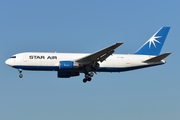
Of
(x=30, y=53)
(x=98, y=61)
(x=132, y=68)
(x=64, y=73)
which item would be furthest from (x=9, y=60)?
(x=132, y=68)

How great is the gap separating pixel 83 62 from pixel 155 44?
12350mm

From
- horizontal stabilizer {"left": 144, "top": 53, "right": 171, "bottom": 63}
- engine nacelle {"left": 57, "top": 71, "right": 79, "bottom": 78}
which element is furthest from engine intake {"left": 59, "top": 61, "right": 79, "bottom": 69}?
horizontal stabilizer {"left": 144, "top": 53, "right": 171, "bottom": 63}

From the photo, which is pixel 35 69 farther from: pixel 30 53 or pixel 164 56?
pixel 164 56

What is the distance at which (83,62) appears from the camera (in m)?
59.5

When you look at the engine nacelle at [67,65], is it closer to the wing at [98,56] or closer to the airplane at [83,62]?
the airplane at [83,62]

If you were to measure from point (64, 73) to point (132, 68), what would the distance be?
30.6 ft

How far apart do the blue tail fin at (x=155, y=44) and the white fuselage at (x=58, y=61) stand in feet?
7.34

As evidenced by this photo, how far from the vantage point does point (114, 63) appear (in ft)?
203

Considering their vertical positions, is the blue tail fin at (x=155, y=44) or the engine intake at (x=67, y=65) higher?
the blue tail fin at (x=155, y=44)

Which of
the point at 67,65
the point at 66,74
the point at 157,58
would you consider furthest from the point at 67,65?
the point at 157,58

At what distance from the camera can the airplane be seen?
194 feet

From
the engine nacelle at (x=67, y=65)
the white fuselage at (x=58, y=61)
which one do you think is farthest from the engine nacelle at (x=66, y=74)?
the engine nacelle at (x=67, y=65)

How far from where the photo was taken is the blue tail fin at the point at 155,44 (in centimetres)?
6494

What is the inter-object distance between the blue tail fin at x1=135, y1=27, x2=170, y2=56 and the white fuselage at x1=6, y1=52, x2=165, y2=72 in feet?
7.34
